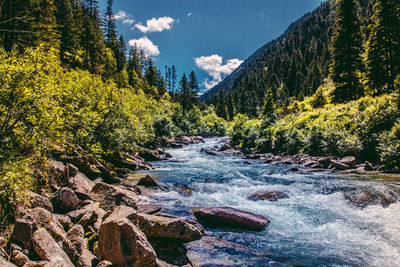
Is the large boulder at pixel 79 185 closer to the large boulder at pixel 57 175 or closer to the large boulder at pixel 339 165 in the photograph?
the large boulder at pixel 57 175

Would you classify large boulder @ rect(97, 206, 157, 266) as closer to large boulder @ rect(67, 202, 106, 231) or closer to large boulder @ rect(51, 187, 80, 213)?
large boulder @ rect(67, 202, 106, 231)

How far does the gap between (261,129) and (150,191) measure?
21089 mm

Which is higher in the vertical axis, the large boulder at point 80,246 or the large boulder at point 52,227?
the large boulder at point 52,227

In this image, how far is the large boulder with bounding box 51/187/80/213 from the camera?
6.32m

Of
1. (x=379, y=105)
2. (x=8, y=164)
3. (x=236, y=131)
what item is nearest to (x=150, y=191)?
(x=8, y=164)

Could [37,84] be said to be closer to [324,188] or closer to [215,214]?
[215,214]

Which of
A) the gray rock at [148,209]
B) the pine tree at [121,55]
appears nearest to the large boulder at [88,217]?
the gray rock at [148,209]

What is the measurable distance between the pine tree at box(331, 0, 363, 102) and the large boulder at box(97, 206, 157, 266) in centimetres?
Answer: 3085

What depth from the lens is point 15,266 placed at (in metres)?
3.78

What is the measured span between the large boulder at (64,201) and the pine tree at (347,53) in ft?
102

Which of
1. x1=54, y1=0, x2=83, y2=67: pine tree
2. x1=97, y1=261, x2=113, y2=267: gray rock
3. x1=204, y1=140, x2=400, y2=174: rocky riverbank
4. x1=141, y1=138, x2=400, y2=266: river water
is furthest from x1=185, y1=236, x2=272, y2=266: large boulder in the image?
x1=54, y1=0, x2=83, y2=67: pine tree

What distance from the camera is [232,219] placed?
7.71m

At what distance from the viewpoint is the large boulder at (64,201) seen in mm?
6324

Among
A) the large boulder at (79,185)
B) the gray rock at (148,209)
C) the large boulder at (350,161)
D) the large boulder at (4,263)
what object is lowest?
the gray rock at (148,209)
